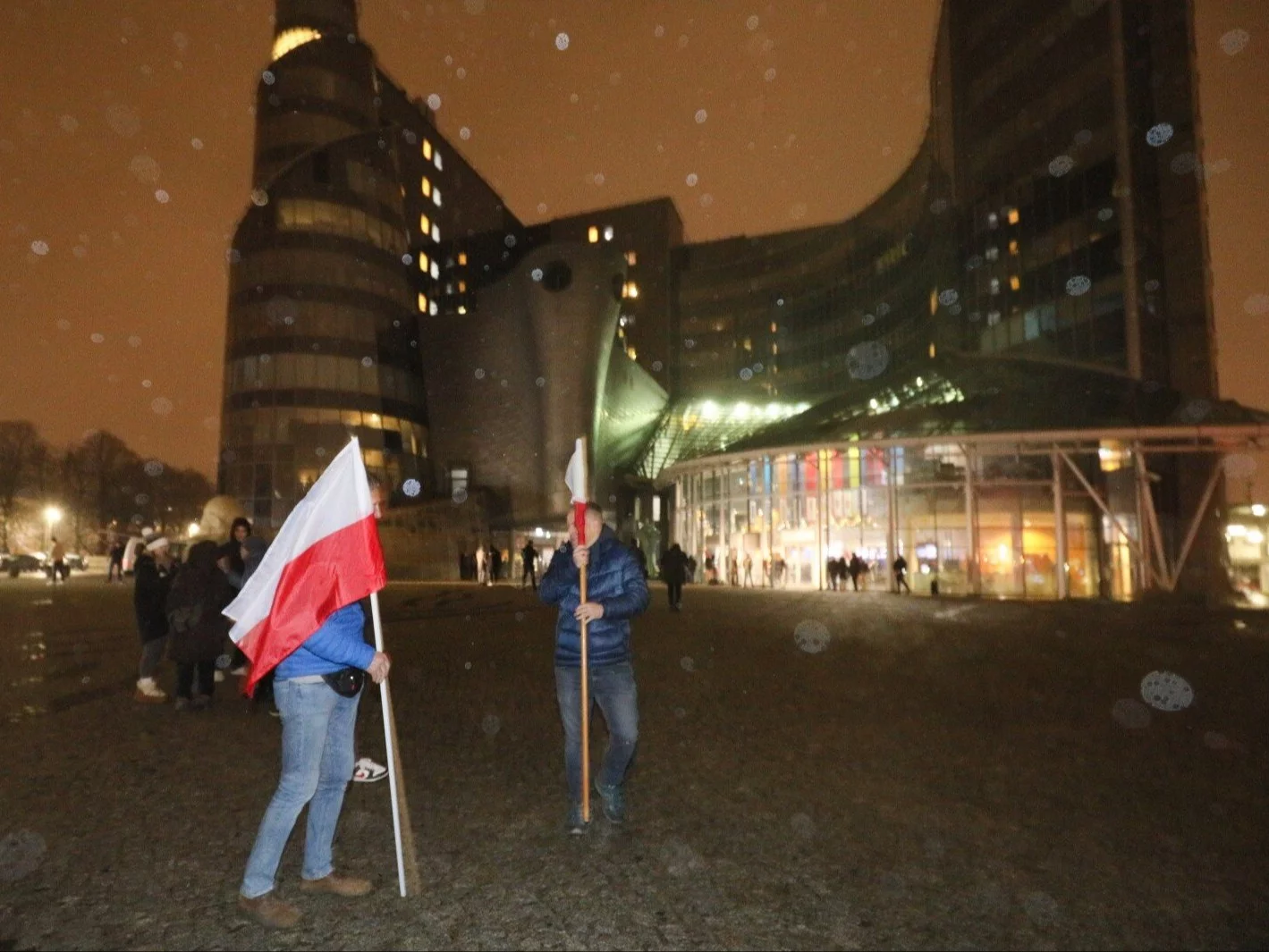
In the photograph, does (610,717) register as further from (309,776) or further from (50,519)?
(50,519)

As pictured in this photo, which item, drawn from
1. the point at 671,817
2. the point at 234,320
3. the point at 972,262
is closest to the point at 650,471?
the point at 972,262

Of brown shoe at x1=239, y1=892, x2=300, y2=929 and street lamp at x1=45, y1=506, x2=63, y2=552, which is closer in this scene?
brown shoe at x1=239, y1=892, x2=300, y2=929

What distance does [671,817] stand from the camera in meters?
5.26

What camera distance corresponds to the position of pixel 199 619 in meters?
8.83

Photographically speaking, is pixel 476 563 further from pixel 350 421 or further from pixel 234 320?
pixel 234 320

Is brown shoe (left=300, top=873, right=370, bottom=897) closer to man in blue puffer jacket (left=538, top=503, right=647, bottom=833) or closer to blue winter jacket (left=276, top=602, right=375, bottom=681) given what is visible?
blue winter jacket (left=276, top=602, right=375, bottom=681)

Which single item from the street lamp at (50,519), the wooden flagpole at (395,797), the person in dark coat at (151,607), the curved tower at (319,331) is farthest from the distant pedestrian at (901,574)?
the street lamp at (50,519)

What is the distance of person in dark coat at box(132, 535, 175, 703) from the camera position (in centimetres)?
949

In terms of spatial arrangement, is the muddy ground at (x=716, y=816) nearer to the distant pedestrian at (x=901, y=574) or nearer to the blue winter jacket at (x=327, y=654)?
the blue winter jacket at (x=327, y=654)

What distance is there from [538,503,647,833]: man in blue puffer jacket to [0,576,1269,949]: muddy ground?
1.05ft

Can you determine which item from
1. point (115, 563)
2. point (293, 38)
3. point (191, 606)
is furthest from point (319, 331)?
point (191, 606)

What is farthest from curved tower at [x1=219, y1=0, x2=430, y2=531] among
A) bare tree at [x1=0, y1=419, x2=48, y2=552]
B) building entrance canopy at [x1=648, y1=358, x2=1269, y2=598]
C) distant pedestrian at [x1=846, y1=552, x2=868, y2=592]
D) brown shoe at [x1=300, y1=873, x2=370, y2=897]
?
brown shoe at [x1=300, y1=873, x2=370, y2=897]

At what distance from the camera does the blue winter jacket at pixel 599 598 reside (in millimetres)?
5199

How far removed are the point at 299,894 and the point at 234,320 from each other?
59.8m
